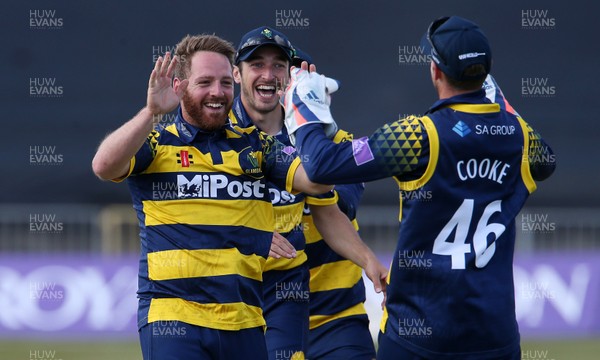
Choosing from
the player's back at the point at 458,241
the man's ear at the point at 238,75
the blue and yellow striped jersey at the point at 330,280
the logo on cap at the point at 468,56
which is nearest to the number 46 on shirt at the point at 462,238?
the player's back at the point at 458,241

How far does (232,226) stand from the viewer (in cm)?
497

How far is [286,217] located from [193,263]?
1.29 meters

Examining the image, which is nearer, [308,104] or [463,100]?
[463,100]

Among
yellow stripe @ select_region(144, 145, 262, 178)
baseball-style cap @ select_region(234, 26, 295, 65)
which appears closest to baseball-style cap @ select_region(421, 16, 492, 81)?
yellow stripe @ select_region(144, 145, 262, 178)

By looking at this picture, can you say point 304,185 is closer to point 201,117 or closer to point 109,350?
point 201,117

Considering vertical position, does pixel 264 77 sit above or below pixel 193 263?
above

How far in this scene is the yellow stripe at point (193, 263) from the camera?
4879 millimetres

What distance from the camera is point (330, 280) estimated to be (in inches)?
260

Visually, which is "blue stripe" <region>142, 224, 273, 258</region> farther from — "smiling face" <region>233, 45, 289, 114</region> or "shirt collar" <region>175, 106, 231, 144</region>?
"smiling face" <region>233, 45, 289, 114</region>

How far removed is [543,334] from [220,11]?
6671 mm

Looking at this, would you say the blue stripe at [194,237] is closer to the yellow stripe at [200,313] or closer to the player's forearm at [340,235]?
the yellow stripe at [200,313]

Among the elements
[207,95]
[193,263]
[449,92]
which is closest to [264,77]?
[207,95]

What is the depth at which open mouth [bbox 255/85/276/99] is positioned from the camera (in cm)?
639

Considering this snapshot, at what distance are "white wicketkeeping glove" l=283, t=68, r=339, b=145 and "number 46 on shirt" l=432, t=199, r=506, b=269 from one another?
0.65 metres
